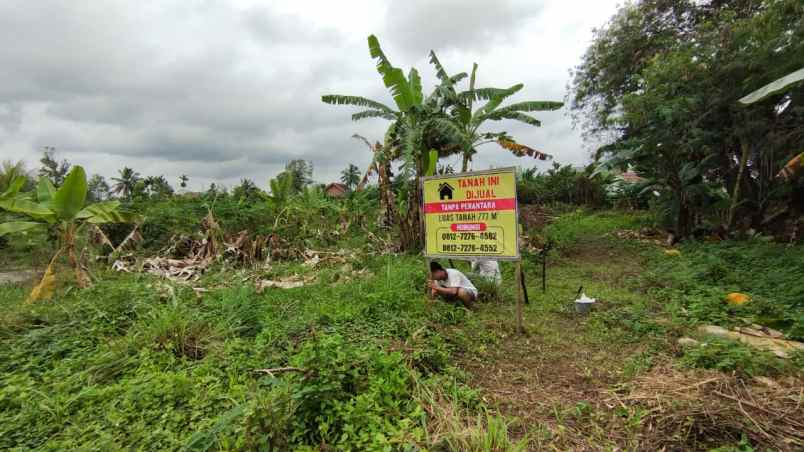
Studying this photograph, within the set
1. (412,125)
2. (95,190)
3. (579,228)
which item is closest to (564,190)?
(579,228)

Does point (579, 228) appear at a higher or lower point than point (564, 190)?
lower

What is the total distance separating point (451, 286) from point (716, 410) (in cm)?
280

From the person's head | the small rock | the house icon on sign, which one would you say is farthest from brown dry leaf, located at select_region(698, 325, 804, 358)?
the house icon on sign

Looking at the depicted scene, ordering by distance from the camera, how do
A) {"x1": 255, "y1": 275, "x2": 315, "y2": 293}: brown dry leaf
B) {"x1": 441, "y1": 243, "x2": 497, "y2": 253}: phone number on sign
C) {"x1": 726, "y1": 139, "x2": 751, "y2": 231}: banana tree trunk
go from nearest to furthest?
{"x1": 441, "y1": 243, "x2": 497, "y2": 253}: phone number on sign → {"x1": 255, "y1": 275, "x2": 315, "y2": 293}: brown dry leaf → {"x1": 726, "y1": 139, "x2": 751, "y2": 231}: banana tree trunk

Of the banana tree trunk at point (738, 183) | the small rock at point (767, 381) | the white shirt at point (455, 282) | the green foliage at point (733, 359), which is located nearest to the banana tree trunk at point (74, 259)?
the white shirt at point (455, 282)

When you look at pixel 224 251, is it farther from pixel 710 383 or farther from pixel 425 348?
pixel 710 383

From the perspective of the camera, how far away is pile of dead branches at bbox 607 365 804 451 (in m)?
1.90

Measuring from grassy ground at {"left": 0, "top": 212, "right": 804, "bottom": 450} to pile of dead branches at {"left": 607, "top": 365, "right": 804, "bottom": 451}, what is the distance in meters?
0.01

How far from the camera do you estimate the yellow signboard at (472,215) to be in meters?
3.66

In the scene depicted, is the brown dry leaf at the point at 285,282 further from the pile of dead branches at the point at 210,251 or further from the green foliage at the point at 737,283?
the green foliage at the point at 737,283

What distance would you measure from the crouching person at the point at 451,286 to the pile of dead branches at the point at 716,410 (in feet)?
7.08

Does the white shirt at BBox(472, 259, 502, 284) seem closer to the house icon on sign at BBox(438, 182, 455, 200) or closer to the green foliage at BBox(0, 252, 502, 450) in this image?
the green foliage at BBox(0, 252, 502, 450)

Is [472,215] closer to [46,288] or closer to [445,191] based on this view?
[445,191]

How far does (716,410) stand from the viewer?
2.01 m
